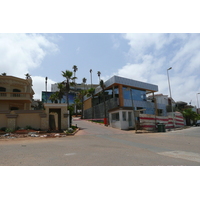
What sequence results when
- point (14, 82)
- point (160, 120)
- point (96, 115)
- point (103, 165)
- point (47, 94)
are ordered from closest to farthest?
point (103, 165) < point (160, 120) < point (14, 82) < point (96, 115) < point (47, 94)

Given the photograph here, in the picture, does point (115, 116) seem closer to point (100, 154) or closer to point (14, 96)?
point (14, 96)

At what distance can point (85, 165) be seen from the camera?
5.89 metres

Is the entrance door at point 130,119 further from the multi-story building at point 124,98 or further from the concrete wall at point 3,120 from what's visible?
the concrete wall at point 3,120

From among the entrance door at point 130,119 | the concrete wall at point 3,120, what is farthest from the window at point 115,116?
the concrete wall at point 3,120

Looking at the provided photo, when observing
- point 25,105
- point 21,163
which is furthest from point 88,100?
point 21,163

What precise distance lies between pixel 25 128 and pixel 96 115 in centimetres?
2316

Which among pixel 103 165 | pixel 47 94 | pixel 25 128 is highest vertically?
pixel 47 94

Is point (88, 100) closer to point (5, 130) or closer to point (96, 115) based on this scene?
point (96, 115)

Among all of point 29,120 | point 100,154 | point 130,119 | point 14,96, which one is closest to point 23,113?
point 29,120

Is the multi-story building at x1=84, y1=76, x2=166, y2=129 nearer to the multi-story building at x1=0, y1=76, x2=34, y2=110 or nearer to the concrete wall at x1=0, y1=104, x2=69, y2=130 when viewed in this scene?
the concrete wall at x1=0, y1=104, x2=69, y2=130

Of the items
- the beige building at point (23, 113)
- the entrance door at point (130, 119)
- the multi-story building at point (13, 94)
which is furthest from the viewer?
the multi-story building at point (13, 94)

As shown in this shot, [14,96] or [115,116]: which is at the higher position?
[14,96]

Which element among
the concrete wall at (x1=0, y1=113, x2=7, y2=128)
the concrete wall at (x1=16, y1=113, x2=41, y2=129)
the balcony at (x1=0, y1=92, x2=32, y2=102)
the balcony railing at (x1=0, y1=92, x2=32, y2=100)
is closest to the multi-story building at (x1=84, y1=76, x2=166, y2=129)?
the concrete wall at (x1=16, y1=113, x2=41, y2=129)

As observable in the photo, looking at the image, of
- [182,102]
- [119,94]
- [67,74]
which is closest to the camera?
[67,74]
